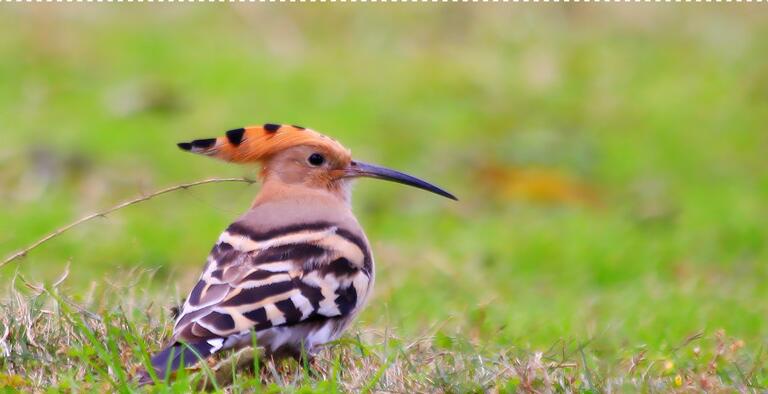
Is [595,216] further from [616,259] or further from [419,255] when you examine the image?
[419,255]

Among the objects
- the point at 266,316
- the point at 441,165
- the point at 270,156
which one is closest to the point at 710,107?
the point at 441,165

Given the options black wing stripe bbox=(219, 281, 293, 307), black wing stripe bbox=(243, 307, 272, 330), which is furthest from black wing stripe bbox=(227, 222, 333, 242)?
black wing stripe bbox=(243, 307, 272, 330)

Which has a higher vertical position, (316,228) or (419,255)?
(316,228)

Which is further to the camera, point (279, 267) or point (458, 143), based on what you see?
point (458, 143)

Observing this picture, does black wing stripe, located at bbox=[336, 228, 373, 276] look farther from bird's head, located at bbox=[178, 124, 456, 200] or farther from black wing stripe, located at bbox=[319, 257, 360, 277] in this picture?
bird's head, located at bbox=[178, 124, 456, 200]

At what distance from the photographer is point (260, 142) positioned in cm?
445

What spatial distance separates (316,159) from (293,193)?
18cm

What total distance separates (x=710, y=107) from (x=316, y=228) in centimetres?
672

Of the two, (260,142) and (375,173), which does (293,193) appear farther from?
(375,173)

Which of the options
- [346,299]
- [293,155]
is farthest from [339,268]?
[293,155]

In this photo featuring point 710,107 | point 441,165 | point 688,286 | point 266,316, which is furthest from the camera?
point 710,107

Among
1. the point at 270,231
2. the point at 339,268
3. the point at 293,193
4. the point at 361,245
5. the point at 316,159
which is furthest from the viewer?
the point at 316,159

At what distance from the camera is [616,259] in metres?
6.99

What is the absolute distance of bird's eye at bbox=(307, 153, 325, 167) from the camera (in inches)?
178
